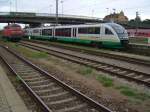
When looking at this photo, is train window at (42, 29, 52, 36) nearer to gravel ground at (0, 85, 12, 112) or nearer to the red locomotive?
the red locomotive

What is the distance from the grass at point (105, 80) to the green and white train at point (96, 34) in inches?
636

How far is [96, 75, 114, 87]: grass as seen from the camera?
40.1 feet

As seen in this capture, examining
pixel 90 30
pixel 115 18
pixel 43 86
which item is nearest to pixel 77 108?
pixel 43 86

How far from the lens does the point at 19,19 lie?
311 feet

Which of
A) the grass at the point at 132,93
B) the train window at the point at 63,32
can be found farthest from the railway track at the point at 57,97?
the train window at the point at 63,32

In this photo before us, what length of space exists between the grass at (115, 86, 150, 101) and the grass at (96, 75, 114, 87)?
0.60 m

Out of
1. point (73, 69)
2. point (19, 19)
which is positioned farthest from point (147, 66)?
point (19, 19)

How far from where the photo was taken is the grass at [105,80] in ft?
40.1

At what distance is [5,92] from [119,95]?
12.6ft

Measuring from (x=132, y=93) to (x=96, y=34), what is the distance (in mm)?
22472

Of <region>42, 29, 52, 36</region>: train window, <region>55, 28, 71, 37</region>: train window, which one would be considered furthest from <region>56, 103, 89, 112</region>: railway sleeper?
<region>42, 29, 52, 36</region>: train window

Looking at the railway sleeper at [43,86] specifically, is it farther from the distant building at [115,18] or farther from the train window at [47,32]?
the distant building at [115,18]

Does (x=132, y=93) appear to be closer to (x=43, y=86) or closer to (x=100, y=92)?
(x=100, y=92)

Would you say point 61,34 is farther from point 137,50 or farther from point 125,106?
point 125,106
